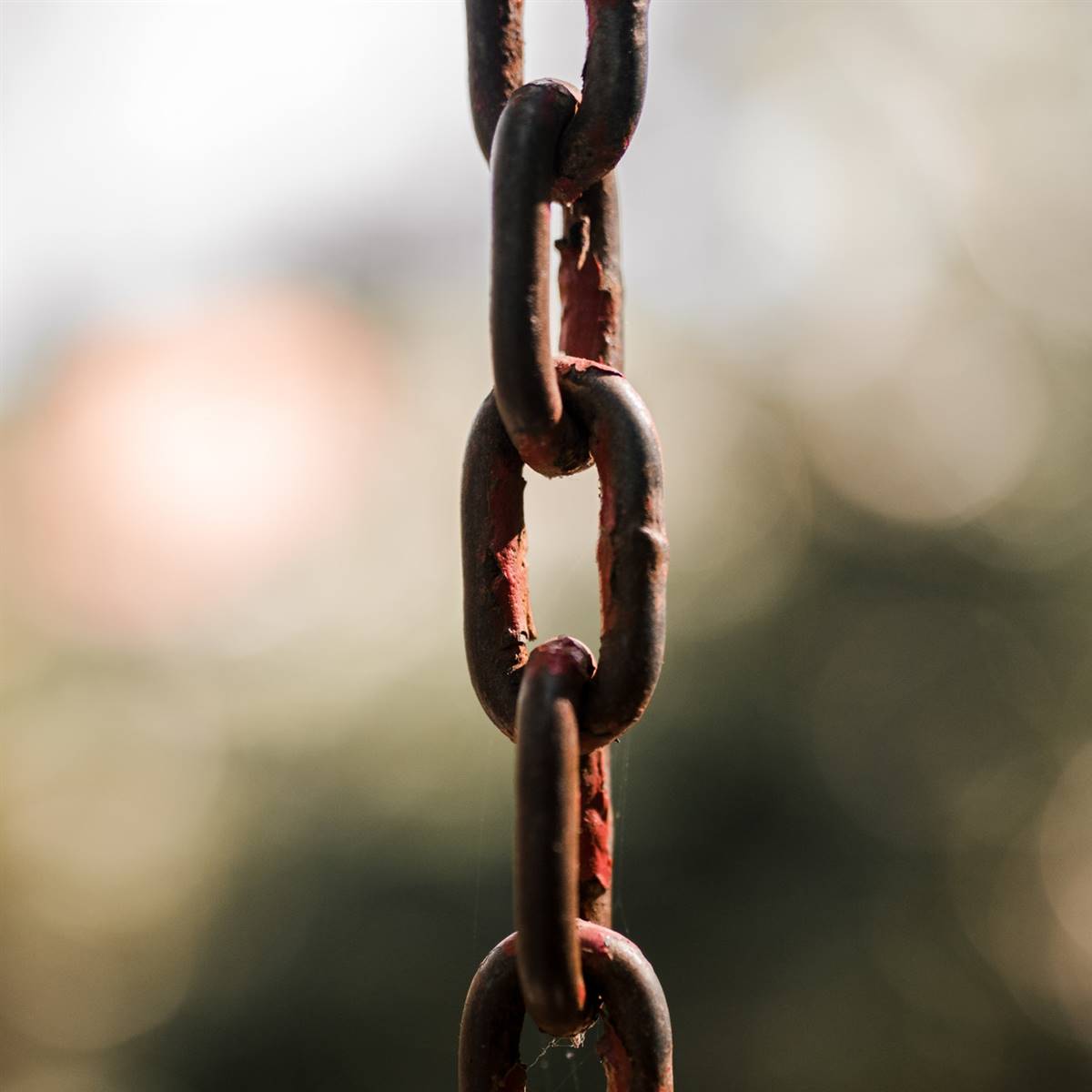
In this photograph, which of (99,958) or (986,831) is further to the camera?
(99,958)

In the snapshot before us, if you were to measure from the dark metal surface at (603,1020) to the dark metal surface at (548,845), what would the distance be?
0.10 ft

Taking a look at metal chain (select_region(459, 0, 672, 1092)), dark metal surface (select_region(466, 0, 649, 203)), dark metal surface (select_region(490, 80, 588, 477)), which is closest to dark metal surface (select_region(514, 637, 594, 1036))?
metal chain (select_region(459, 0, 672, 1092))

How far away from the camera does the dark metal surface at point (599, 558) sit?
593 mm

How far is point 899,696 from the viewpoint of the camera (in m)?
3.58

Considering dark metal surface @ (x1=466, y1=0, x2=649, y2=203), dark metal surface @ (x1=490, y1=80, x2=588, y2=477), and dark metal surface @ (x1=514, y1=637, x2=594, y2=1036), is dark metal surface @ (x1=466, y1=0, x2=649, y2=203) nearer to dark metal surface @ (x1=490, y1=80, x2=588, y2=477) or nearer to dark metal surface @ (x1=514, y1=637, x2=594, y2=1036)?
dark metal surface @ (x1=490, y1=80, x2=588, y2=477)

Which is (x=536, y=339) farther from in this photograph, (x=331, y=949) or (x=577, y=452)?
(x=331, y=949)

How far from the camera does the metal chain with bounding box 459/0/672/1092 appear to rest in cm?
56

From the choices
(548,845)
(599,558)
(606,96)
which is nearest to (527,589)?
(599,558)

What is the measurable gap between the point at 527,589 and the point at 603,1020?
0.82ft

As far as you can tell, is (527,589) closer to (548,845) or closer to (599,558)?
(599,558)

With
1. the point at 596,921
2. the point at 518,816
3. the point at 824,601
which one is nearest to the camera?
the point at 518,816

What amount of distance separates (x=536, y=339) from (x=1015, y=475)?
3.69 metres

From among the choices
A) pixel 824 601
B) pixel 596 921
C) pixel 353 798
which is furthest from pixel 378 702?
pixel 596 921

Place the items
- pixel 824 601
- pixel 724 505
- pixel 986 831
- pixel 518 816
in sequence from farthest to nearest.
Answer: pixel 724 505 → pixel 824 601 → pixel 986 831 → pixel 518 816
